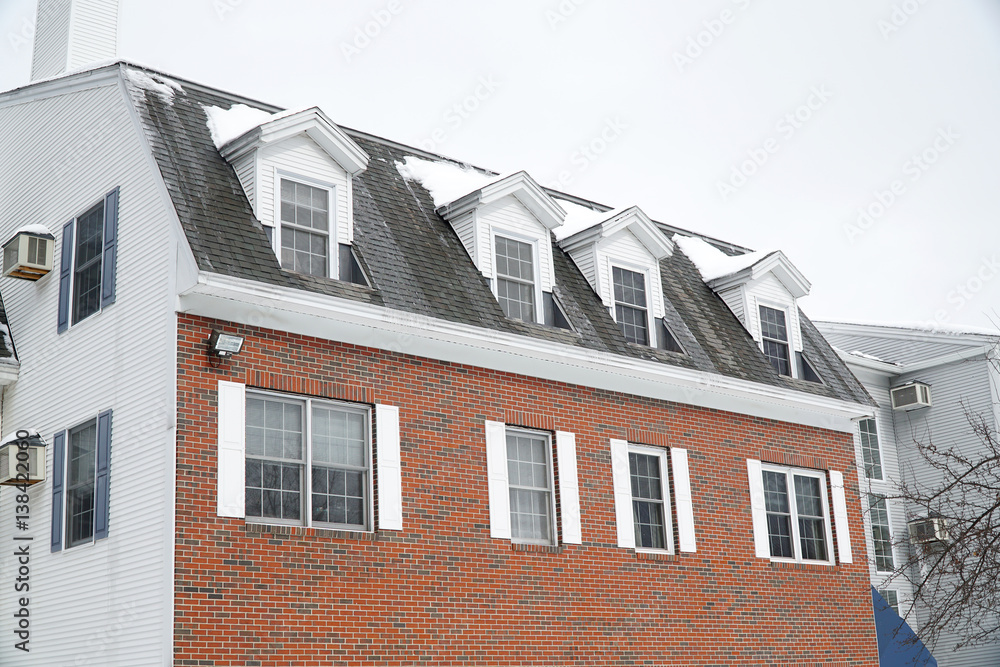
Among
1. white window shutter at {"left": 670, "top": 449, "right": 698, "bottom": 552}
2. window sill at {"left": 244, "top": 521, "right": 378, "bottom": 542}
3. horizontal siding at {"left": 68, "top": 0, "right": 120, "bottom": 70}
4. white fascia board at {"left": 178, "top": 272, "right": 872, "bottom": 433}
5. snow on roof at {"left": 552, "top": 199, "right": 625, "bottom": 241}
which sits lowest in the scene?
window sill at {"left": 244, "top": 521, "right": 378, "bottom": 542}

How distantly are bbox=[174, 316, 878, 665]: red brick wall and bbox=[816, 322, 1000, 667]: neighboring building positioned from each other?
9943 mm

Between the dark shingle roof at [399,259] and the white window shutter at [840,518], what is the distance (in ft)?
5.24

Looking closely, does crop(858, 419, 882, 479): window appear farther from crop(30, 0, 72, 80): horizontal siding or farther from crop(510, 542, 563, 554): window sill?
crop(30, 0, 72, 80): horizontal siding

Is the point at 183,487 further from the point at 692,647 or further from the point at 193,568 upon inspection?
the point at 692,647

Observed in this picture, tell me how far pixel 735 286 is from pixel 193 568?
1189 cm

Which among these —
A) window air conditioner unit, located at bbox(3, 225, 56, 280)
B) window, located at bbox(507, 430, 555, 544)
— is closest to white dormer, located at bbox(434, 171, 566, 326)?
window, located at bbox(507, 430, 555, 544)

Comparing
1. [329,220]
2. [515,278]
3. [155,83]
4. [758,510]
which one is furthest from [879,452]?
[155,83]

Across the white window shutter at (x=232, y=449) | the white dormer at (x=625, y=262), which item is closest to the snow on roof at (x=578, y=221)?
the white dormer at (x=625, y=262)

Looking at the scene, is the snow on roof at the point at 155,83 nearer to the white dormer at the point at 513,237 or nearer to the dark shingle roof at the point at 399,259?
the dark shingle roof at the point at 399,259

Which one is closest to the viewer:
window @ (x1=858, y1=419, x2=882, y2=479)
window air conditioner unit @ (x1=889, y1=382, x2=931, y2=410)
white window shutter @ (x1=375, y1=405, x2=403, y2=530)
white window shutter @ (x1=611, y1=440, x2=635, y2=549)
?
white window shutter @ (x1=375, y1=405, x2=403, y2=530)

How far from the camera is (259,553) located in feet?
38.9

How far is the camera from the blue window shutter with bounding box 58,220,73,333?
1397 cm

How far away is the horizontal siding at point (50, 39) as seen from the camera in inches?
674

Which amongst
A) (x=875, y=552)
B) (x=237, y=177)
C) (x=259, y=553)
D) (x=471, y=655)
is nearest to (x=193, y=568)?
(x=259, y=553)
